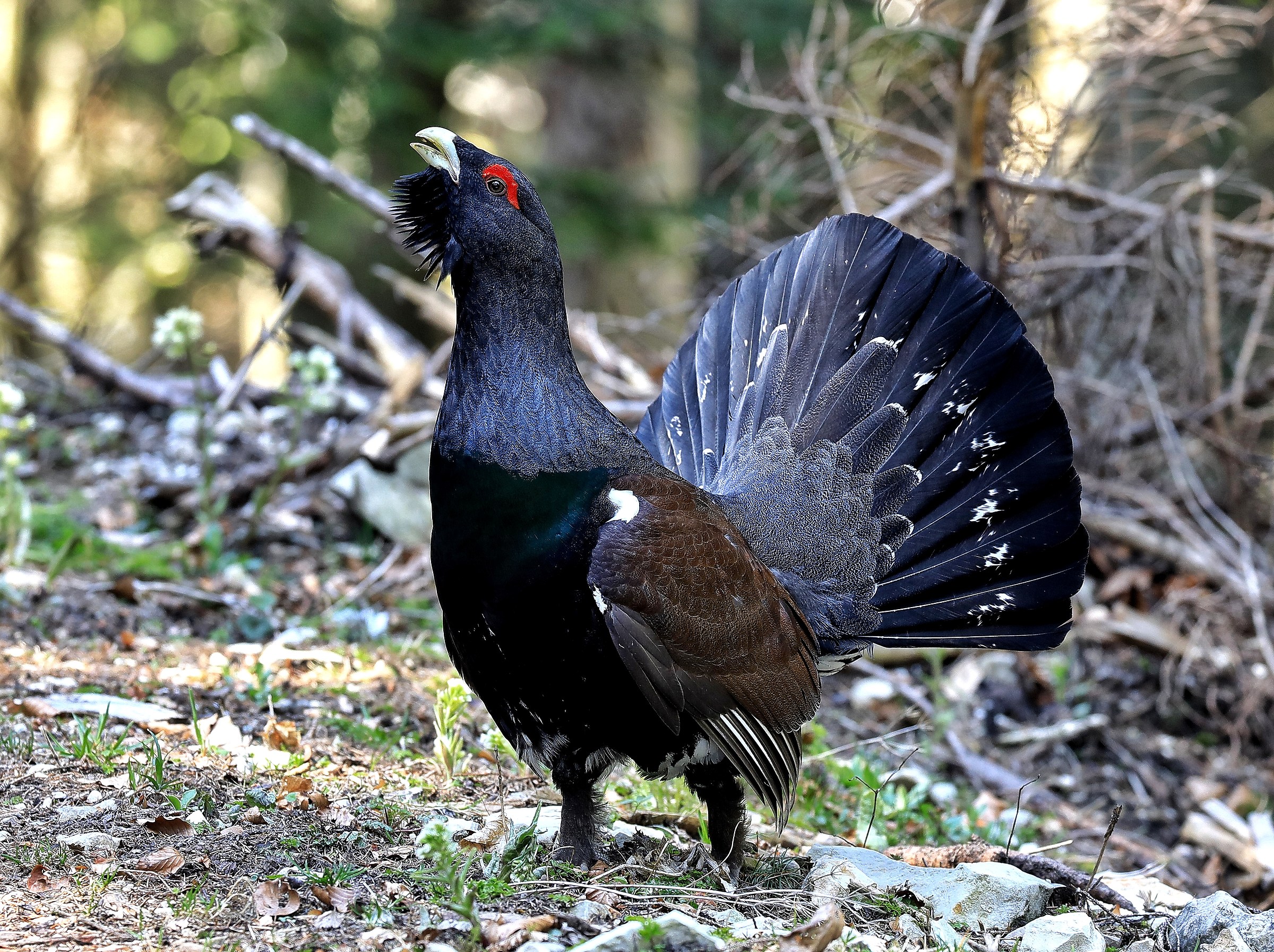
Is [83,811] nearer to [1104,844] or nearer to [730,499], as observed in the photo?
[730,499]

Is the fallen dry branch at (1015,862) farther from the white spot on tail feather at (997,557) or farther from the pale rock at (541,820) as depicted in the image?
the pale rock at (541,820)

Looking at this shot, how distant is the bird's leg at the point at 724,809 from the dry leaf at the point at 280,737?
139 centimetres

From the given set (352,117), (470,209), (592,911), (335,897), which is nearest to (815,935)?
(592,911)

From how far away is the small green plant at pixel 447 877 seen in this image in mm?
2602

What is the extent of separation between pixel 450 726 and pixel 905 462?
186 cm

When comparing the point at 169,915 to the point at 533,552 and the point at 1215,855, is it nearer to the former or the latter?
the point at 533,552

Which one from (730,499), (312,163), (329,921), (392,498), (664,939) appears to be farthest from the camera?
(312,163)

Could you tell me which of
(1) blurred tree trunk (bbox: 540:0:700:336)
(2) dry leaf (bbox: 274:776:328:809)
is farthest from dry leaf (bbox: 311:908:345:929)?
(1) blurred tree trunk (bbox: 540:0:700:336)

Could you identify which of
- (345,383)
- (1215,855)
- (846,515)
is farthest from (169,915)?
(345,383)

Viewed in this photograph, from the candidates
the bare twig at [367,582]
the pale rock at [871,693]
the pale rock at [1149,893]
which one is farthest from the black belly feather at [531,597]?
the pale rock at [871,693]

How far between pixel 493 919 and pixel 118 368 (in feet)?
21.2

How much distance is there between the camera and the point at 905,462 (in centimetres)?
429

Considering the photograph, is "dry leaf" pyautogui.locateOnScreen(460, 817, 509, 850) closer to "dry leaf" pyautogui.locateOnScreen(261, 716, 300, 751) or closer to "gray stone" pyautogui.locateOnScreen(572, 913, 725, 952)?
"gray stone" pyautogui.locateOnScreen(572, 913, 725, 952)

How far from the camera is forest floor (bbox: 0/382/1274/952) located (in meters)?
2.95
